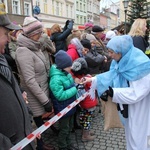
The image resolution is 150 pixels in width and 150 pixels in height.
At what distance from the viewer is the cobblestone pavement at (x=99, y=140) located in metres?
3.76

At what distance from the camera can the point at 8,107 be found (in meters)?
1.76

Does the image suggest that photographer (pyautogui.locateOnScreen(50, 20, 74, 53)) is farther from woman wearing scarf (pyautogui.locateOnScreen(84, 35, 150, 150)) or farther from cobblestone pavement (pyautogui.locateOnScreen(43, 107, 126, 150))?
woman wearing scarf (pyautogui.locateOnScreen(84, 35, 150, 150))

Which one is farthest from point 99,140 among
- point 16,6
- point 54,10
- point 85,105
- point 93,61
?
point 54,10

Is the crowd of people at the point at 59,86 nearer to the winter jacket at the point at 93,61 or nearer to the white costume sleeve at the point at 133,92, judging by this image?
the white costume sleeve at the point at 133,92

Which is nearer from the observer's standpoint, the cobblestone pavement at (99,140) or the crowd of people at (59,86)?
the crowd of people at (59,86)


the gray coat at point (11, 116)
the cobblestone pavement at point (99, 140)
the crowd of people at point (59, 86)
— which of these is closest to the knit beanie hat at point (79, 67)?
the crowd of people at point (59, 86)

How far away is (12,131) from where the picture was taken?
1.79 metres

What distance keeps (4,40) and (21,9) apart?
27373 mm

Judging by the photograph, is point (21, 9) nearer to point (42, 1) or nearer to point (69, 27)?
point (42, 1)

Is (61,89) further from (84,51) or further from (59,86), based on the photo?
(84,51)

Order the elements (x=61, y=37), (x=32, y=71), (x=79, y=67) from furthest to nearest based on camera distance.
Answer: (x=61, y=37) < (x=79, y=67) < (x=32, y=71)

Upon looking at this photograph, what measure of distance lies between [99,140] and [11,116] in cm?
255

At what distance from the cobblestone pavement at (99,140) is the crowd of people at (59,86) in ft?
0.45

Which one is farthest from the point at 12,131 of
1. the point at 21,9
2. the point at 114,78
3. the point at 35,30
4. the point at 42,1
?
the point at 42,1
